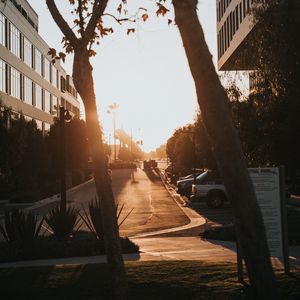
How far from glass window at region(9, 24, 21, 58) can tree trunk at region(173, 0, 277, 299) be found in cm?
4956

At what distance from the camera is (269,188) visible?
9539mm

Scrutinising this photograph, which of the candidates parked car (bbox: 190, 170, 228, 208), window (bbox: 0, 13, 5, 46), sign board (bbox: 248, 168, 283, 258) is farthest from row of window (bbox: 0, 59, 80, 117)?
sign board (bbox: 248, 168, 283, 258)

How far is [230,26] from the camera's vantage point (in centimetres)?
5384

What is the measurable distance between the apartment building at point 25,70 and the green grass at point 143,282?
31.6m

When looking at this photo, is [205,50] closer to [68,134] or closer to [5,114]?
[5,114]

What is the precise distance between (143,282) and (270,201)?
2.46 meters

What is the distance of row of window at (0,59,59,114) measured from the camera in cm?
5172

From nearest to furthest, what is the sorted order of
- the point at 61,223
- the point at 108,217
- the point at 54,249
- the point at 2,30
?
the point at 108,217
the point at 54,249
the point at 61,223
the point at 2,30

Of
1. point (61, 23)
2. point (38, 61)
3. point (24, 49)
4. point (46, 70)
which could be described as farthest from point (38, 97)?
point (61, 23)

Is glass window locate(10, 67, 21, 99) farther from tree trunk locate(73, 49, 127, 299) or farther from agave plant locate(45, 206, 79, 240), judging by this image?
tree trunk locate(73, 49, 127, 299)

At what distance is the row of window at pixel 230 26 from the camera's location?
A: 46844mm

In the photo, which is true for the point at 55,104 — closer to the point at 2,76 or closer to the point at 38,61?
the point at 38,61

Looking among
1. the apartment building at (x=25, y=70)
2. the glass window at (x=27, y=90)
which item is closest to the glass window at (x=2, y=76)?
the apartment building at (x=25, y=70)

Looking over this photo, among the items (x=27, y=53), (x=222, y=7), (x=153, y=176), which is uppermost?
(x=222, y=7)
